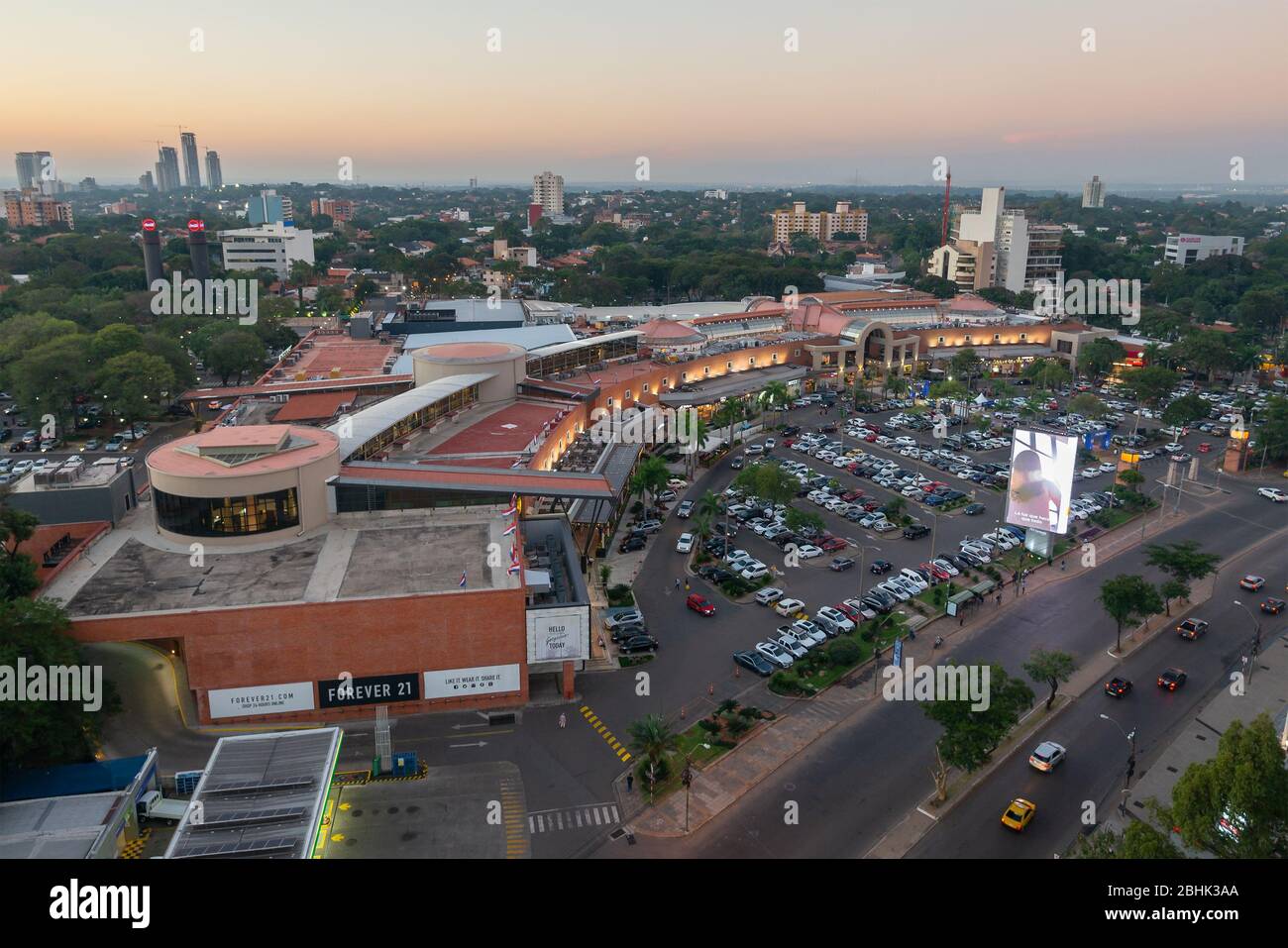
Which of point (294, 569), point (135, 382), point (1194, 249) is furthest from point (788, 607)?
point (1194, 249)

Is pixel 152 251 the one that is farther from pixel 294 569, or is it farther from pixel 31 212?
pixel 31 212

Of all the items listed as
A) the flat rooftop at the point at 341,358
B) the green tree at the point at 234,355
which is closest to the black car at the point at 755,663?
the flat rooftop at the point at 341,358

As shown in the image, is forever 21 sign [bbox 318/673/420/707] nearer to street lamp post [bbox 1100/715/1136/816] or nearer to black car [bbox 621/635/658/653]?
black car [bbox 621/635/658/653]

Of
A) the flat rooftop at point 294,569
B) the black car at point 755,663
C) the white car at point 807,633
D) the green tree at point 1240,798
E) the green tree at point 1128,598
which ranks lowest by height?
the black car at point 755,663

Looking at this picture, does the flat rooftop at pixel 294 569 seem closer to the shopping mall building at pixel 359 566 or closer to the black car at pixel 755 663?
the shopping mall building at pixel 359 566
